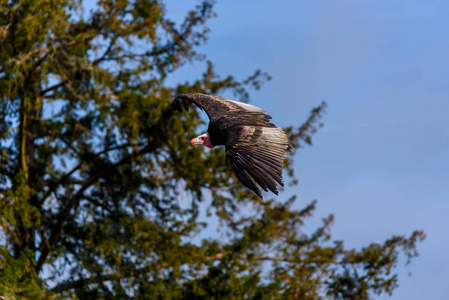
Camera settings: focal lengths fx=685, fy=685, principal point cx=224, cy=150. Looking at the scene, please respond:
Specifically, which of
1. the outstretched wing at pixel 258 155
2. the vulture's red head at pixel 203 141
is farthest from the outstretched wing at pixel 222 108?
the outstretched wing at pixel 258 155

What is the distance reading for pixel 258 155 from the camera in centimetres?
687

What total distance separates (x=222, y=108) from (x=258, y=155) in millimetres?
2379

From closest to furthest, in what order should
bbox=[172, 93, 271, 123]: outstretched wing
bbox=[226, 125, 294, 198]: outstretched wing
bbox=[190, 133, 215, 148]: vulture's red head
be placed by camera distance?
1. bbox=[226, 125, 294, 198]: outstretched wing
2. bbox=[172, 93, 271, 123]: outstretched wing
3. bbox=[190, 133, 215, 148]: vulture's red head

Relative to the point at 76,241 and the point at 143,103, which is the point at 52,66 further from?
the point at 76,241

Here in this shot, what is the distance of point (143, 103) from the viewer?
1450 cm

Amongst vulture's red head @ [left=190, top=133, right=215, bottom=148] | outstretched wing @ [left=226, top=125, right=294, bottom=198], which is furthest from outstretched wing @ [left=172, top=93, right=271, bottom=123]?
outstretched wing @ [left=226, top=125, right=294, bottom=198]

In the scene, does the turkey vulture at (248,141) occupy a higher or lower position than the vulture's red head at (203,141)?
lower

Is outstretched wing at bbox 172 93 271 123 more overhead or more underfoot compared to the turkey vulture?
more overhead

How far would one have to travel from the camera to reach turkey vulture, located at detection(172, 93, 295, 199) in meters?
6.34

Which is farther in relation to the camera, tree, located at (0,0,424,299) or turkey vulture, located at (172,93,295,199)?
tree, located at (0,0,424,299)

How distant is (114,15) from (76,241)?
5173 mm

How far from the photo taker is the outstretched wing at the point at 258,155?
6246 millimetres

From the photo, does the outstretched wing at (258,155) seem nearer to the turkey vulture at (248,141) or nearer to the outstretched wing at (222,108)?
the turkey vulture at (248,141)

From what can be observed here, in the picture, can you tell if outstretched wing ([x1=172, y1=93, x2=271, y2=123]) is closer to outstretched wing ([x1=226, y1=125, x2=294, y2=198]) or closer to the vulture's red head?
the vulture's red head
